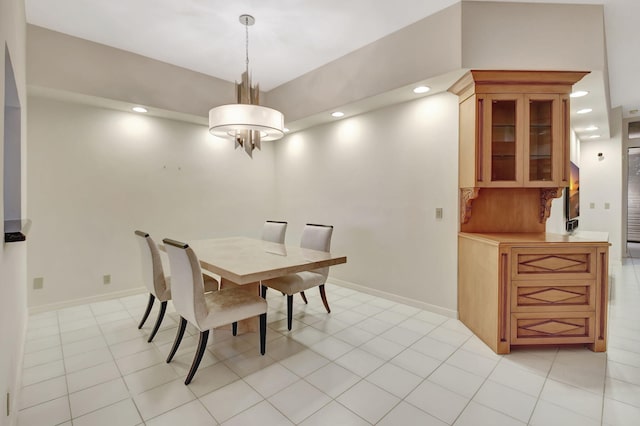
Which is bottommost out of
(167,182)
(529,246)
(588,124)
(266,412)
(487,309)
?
(266,412)

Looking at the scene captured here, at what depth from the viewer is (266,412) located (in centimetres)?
177

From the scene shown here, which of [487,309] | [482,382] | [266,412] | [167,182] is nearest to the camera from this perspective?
[266,412]

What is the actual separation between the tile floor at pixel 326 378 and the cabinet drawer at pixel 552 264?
0.62 m

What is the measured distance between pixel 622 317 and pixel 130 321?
5055 millimetres

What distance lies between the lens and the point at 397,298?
3645 millimetres

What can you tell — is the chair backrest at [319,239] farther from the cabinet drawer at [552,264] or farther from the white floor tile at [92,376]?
the white floor tile at [92,376]

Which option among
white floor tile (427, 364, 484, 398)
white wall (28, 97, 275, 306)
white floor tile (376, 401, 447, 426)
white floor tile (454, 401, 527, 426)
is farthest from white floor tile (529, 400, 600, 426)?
white wall (28, 97, 275, 306)

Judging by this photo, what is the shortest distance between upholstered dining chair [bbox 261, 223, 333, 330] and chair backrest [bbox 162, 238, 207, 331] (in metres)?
0.96

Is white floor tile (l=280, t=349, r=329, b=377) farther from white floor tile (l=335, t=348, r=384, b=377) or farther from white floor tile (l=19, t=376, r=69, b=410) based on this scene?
white floor tile (l=19, t=376, r=69, b=410)

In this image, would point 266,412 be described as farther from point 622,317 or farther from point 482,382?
point 622,317

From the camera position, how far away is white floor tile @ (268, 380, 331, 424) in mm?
1760

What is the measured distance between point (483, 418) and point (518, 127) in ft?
7.68

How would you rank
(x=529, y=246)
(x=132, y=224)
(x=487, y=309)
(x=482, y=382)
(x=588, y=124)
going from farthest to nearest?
(x=588, y=124) → (x=132, y=224) → (x=487, y=309) → (x=529, y=246) → (x=482, y=382)

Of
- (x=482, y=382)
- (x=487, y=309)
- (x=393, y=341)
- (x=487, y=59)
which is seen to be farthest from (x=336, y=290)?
(x=487, y=59)
